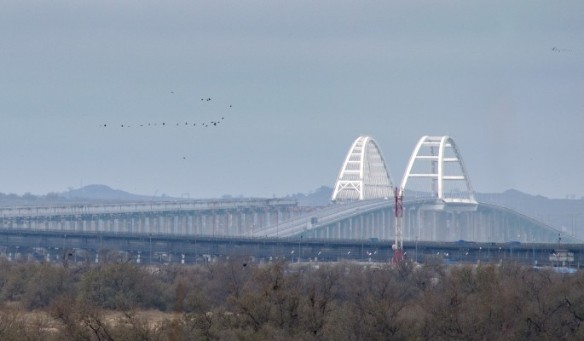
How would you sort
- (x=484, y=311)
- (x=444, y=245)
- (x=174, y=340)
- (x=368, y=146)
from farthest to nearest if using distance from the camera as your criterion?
(x=368, y=146) → (x=444, y=245) → (x=484, y=311) → (x=174, y=340)

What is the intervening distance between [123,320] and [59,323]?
222cm

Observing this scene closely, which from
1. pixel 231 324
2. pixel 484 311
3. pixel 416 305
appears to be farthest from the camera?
pixel 416 305

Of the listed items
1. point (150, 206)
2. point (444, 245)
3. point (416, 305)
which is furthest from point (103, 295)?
point (150, 206)

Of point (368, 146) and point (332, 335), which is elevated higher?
point (368, 146)

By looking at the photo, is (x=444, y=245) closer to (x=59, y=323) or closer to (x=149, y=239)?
(x=149, y=239)

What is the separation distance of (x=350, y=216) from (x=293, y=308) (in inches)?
4364

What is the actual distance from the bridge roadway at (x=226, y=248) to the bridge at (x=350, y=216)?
30.1 feet

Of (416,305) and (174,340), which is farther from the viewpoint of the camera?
(416,305)

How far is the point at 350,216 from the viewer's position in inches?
6201

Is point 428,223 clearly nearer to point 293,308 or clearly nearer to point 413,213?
point 413,213

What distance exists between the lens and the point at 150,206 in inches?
6398

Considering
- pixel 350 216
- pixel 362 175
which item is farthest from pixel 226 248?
pixel 362 175

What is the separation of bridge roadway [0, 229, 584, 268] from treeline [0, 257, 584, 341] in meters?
40.9

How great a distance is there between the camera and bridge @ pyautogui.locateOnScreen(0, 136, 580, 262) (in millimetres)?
149750
